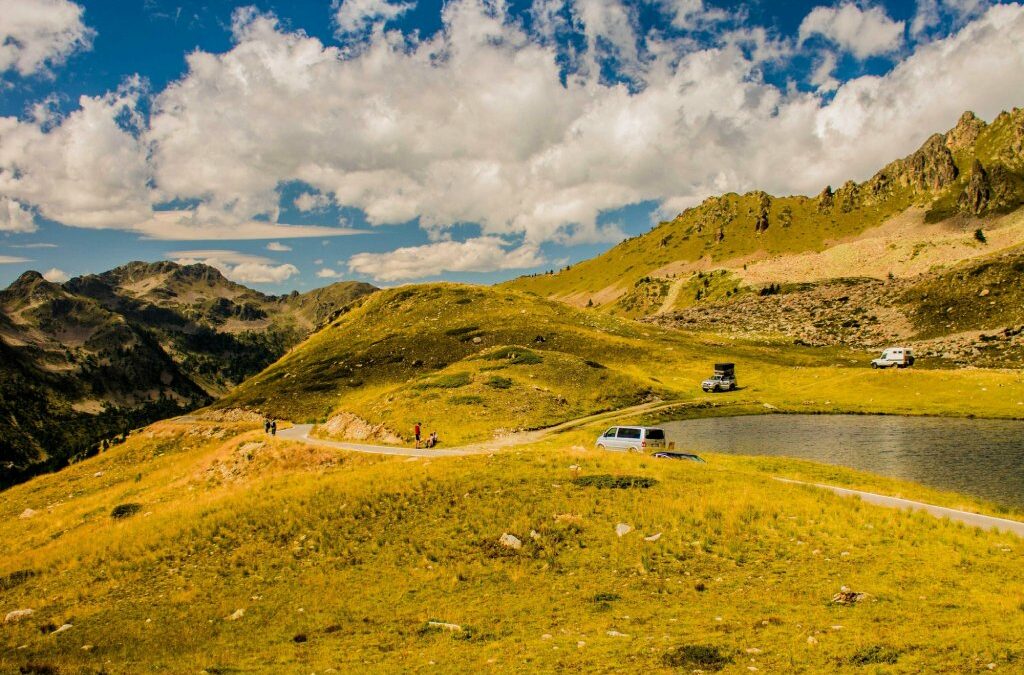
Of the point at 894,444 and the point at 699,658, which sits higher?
the point at 699,658

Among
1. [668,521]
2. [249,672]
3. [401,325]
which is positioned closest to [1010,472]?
[668,521]

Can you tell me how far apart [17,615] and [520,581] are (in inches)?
800

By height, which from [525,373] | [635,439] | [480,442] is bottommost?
[480,442]

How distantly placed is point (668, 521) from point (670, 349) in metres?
90.4

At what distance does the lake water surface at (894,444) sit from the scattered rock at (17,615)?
46403 mm

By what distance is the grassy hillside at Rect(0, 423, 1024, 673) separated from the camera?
1494cm

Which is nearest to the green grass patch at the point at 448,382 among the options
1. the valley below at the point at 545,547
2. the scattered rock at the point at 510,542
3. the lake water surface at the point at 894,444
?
the valley below at the point at 545,547

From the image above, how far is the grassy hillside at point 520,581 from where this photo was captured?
1494cm

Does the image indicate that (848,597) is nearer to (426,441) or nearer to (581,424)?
(426,441)

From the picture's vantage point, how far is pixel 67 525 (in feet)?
145

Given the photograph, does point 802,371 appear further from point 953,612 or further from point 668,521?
point 953,612

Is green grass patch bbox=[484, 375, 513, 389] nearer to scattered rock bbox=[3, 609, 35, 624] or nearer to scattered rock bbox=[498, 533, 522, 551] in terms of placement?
scattered rock bbox=[498, 533, 522, 551]

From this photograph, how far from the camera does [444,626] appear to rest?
1784 cm

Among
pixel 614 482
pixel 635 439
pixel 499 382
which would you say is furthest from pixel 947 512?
pixel 499 382
